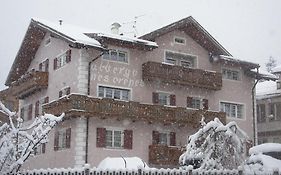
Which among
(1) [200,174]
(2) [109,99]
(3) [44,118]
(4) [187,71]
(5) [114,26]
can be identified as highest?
(5) [114,26]

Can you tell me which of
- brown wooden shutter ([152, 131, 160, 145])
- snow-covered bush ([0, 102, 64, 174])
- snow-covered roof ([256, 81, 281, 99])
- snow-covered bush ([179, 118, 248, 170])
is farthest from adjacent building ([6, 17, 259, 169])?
snow-covered bush ([0, 102, 64, 174])

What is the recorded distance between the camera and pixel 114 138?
30453mm

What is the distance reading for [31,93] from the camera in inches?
1436

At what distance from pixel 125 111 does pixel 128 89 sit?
99.4 inches

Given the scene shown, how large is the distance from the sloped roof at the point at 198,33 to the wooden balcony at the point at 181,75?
213cm

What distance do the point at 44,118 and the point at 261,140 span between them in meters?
29.7

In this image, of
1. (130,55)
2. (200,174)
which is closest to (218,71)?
(130,55)

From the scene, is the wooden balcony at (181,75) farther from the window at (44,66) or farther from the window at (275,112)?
the window at (275,112)

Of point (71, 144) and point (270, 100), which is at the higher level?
point (270, 100)

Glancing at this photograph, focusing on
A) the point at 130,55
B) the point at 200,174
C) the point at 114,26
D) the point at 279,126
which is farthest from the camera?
the point at 279,126

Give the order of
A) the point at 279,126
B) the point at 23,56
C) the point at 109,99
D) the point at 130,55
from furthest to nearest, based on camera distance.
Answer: the point at 279,126 → the point at 23,56 → the point at 130,55 → the point at 109,99

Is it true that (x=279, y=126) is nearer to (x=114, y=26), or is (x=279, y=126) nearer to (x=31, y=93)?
(x=114, y=26)

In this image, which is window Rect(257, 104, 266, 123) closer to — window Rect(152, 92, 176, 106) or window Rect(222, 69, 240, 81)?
window Rect(222, 69, 240, 81)

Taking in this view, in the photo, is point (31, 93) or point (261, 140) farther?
point (261, 140)
